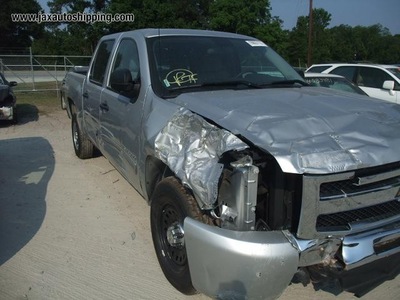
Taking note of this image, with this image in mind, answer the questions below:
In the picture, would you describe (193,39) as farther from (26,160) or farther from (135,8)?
(135,8)

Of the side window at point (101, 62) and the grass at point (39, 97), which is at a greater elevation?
the side window at point (101, 62)

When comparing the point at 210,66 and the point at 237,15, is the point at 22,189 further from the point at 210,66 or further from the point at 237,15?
the point at 237,15

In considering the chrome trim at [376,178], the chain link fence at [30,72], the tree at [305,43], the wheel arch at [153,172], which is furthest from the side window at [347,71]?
the tree at [305,43]

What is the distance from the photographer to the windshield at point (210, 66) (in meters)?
3.46

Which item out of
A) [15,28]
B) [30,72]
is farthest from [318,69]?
[15,28]

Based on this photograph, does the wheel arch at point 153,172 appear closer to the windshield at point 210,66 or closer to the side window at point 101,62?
the windshield at point 210,66

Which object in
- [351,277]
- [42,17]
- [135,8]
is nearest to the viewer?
[351,277]

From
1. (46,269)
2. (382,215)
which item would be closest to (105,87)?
(46,269)

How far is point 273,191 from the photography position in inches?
91.1

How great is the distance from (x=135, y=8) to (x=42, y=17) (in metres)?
13.5

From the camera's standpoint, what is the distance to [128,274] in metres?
3.27

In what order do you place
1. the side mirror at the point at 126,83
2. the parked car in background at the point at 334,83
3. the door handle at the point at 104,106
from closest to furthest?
1. the side mirror at the point at 126,83
2. the door handle at the point at 104,106
3. the parked car in background at the point at 334,83

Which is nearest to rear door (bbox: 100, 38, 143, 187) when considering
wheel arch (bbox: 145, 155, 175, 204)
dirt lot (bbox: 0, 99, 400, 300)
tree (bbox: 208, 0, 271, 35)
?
wheel arch (bbox: 145, 155, 175, 204)

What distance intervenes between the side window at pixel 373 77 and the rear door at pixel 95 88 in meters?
6.99
